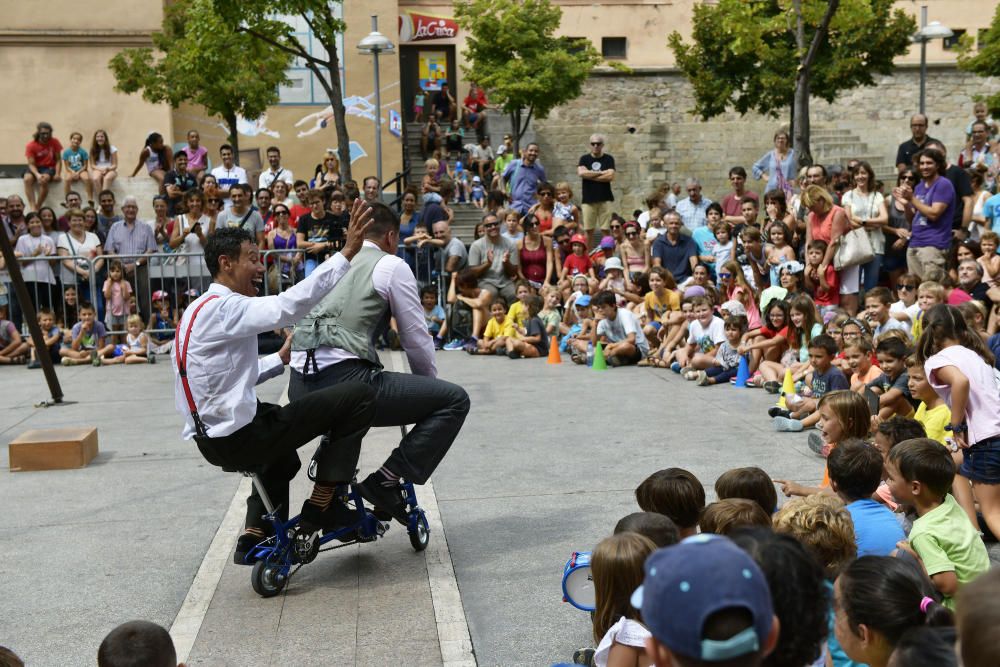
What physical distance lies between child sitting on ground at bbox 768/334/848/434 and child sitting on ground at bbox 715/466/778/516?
447 cm

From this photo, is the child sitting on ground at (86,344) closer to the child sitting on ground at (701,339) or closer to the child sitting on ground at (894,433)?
the child sitting on ground at (701,339)

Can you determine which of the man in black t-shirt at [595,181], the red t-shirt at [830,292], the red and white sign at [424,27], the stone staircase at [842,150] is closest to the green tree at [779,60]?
the stone staircase at [842,150]

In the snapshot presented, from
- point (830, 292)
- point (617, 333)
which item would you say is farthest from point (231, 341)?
point (617, 333)

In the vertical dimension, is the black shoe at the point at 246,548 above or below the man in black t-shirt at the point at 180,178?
below

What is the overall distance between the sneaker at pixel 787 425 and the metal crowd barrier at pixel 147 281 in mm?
8030

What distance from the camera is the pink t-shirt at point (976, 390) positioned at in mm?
6230

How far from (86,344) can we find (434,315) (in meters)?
4.74

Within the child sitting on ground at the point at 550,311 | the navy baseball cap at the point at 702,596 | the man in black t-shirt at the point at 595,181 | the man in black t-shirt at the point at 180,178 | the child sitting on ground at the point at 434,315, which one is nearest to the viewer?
the navy baseball cap at the point at 702,596

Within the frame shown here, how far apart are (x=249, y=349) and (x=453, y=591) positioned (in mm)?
1514

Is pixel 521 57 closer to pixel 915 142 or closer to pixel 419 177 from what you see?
pixel 419 177

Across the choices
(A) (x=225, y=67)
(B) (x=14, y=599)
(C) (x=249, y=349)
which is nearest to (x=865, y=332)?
(C) (x=249, y=349)

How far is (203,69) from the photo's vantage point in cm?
2239

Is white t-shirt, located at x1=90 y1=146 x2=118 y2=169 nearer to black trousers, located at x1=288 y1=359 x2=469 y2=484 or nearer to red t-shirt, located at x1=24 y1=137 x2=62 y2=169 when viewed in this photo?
red t-shirt, located at x1=24 y1=137 x2=62 y2=169

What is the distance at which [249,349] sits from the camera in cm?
539
